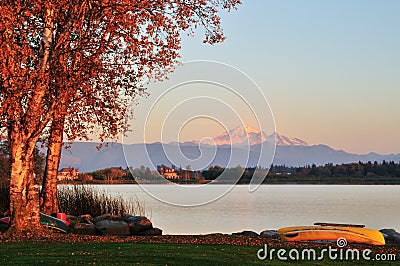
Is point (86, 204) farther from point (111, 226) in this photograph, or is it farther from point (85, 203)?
point (111, 226)

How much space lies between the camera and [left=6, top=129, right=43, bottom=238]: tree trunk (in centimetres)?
1836

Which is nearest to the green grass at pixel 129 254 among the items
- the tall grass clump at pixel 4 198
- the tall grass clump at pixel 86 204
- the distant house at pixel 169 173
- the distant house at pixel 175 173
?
the tall grass clump at pixel 4 198

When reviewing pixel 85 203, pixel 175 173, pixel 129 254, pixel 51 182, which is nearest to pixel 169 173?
pixel 175 173

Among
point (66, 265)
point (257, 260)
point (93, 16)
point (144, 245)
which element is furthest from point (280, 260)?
point (93, 16)

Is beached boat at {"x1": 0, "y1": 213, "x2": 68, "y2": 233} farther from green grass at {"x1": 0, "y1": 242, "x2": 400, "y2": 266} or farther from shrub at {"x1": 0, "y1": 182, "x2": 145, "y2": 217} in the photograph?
shrub at {"x1": 0, "y1": 182, "x2": 145, "y2": 217}

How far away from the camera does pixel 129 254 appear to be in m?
14.0

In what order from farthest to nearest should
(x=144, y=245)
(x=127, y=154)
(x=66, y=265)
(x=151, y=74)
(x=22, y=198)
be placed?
(x=127, y=154) < (x=151, y=74) < (x=22, y=198) < (x=144, y=245) < (x=66, y=265)

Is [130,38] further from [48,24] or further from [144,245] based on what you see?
[144,245]

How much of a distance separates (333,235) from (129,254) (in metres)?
7.95

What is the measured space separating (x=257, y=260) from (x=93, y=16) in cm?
943

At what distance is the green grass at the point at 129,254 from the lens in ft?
43.0

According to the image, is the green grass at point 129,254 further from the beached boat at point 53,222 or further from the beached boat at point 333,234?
the beached boat at point 333,234

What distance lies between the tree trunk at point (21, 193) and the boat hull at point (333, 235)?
7654mm

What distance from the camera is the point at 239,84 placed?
23.2 metres
